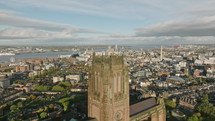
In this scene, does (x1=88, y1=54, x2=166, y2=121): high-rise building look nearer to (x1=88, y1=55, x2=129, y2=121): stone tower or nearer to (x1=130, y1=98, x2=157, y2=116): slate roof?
(x1=88, y1=55, x2=129, y2=121): stone tower

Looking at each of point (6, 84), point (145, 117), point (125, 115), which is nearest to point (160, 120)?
point (145, 117)

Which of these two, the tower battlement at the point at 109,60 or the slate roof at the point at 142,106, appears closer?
the tower battlement at the point at 109,60

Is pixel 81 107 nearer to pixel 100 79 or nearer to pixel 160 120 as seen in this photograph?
pixel 160 120

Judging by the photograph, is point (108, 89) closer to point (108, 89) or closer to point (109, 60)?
point (108, 89)

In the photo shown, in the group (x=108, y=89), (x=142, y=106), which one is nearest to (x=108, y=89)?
(x=108, y=89)

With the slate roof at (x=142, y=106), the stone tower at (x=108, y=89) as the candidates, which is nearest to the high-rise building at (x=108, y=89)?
the stone tower at (x=108, y=89)

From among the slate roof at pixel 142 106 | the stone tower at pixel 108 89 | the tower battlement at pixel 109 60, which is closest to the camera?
the stone tower at pixel 108 89

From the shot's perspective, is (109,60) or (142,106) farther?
(142,106)

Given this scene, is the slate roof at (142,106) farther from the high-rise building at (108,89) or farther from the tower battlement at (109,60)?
the tower battlement at (109,60)
